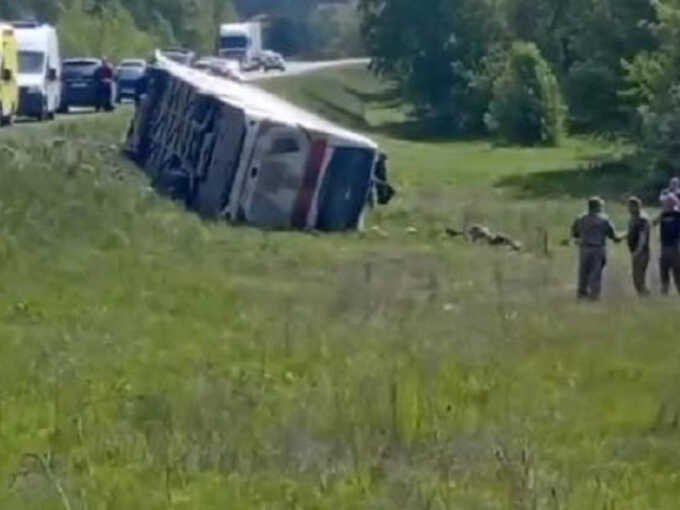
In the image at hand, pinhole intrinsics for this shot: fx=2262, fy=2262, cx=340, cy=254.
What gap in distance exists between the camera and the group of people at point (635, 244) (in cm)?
2667

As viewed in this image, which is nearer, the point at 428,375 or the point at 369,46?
the point at 428,375

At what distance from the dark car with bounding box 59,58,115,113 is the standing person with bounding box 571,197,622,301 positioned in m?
34.6

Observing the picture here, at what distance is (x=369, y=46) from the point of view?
97.9m

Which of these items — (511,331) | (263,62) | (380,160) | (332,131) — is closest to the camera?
(511,331)

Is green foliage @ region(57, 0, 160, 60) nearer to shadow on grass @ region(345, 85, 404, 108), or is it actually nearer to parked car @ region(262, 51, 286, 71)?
shadow on grass @ region(345, 85, 404, 108)

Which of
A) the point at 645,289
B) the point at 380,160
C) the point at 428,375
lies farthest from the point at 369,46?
the point at 428,375

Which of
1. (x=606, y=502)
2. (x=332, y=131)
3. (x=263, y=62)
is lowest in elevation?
(x=263, y=62)

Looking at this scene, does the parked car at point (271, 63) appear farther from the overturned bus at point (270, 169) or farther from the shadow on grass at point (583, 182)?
the overturned bus at point (270, 169)

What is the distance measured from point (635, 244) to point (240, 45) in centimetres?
9882

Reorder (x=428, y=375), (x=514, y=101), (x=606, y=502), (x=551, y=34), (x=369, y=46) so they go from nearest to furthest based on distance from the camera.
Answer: (x=606, y=502) → (x=428, y=375) → (x=514, y=101) → (x=551, y=34) → (x=369, y=46)

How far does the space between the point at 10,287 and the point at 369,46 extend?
7540 centimetres

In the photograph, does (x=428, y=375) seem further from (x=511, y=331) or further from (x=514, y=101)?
(x=514, y=101)

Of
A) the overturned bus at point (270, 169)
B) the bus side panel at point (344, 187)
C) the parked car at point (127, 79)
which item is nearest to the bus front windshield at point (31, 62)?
the parked car at point (127, 79)

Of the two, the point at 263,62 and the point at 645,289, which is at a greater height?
the point at 645,289
